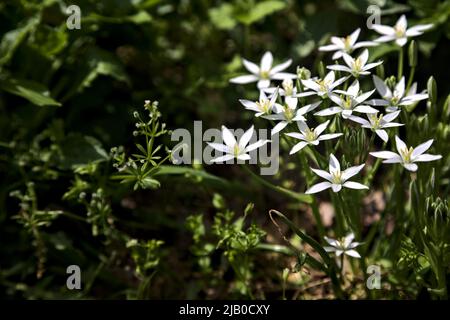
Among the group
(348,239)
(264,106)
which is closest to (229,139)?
(264,106)

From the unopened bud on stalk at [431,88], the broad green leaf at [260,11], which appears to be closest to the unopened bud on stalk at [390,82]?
the unopened bud on stalk at [431,88]

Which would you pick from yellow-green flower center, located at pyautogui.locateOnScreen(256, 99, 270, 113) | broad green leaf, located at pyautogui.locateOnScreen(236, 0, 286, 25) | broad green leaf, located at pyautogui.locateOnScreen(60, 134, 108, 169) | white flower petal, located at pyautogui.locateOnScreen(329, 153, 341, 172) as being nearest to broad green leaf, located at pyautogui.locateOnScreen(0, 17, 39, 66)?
broad green leaf, located at pyautogui.locateOnScreen(60, 134, 108, 169)

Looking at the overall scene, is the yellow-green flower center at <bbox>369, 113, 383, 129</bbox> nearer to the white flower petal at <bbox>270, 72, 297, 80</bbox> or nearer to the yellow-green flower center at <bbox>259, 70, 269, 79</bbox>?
the white flower petal at <bbox>270, 72, 297, 80</bbox>

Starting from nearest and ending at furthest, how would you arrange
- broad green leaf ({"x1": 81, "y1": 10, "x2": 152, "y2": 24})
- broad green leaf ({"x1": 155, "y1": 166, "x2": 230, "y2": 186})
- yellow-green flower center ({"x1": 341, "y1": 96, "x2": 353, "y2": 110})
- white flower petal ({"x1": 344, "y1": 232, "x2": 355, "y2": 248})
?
yellow-green flower center ({"x1": 341, "y1": 96, "x2": 353, "y2": 110}) → white flower petal ({"x1": 344, "y1": 232, "x2": 355, "y2": 248}) → broad green leaf ({"x1": 155, "y1": 166, "x2": 230, "y2": 186}) → broad green leaf ({"x1": 81, "y1": 10, "x2": 152, "y2": 24})

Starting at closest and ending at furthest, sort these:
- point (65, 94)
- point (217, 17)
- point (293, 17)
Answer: point (65, 94) → point (217, 17) → point (293, 17)

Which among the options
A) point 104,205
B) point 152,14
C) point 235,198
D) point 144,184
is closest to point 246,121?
point 235,198

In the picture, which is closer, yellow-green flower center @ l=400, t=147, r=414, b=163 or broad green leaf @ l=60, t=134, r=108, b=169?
yellow-green flower center @ l=400, t=147, r=414, b=163

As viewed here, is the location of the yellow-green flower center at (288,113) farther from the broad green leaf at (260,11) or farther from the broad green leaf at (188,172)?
the broad green leaf at (260,11)
